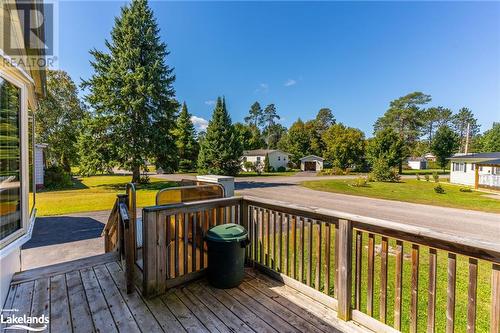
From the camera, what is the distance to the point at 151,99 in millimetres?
17422

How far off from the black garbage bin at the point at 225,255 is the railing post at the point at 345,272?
1.16 meters

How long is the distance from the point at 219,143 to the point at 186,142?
925 cm

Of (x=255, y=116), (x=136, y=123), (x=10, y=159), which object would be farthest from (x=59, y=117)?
(x=255, y=116)

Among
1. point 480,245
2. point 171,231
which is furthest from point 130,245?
point 480,245

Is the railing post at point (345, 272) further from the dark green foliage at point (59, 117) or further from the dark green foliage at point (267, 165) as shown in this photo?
the dark green foliage at point (267, 165)

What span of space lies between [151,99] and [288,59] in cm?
1203

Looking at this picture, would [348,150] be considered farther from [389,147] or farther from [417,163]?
[417,163]

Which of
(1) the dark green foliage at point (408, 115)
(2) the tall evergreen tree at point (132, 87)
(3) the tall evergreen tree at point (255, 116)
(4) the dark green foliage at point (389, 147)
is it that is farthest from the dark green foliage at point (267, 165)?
(3) the tall evergreen tree at point (255, 116)

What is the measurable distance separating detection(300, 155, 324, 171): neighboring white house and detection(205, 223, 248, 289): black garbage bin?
1581 inches

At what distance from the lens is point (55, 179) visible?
17328 millimetres

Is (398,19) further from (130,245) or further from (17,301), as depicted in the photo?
(17,301)

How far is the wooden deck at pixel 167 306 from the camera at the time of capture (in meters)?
2.21

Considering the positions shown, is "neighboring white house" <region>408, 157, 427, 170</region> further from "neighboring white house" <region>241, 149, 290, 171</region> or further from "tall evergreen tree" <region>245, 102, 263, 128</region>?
"tall evergreen tree" <region>245, 102, 263, 128</region>

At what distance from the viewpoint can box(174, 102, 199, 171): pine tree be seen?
106 feet
